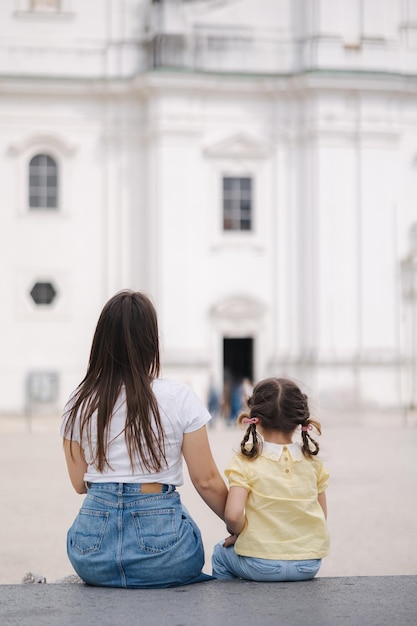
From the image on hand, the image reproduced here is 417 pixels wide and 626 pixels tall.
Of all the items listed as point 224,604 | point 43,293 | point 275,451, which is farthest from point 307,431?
point 43,293

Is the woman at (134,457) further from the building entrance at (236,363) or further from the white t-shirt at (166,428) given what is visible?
the building entrance at (236,363)

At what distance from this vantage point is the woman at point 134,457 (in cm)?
517

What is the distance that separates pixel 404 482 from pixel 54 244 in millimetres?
17259

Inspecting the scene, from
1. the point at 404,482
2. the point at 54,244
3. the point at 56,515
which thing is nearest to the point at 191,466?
the point at 56,515

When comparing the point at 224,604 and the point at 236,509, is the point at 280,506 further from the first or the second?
the point at 224,604

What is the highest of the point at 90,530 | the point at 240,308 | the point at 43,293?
the point at 43,293

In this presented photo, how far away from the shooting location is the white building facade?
99.9 feet

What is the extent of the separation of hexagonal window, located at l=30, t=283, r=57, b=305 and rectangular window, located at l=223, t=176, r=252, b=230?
185 inches

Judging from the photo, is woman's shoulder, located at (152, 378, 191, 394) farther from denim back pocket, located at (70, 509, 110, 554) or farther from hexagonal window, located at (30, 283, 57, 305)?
hexagonal window, located at (30, 283, 57, 305)

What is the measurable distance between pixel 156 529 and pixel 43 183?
87.1 ft

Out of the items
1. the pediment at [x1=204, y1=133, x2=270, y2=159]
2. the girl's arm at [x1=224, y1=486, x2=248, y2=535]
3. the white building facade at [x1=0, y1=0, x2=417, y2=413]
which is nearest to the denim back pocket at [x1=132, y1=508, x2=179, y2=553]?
the girl's arm at [x1=224, y1=486, x2=248, y2=535]

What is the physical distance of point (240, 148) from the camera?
31.2 m

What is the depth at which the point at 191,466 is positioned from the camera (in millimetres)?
5242

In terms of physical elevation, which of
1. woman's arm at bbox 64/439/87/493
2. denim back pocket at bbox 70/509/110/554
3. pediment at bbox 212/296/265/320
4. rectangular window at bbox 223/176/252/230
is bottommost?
pediment at bbox 212/296/265/320
